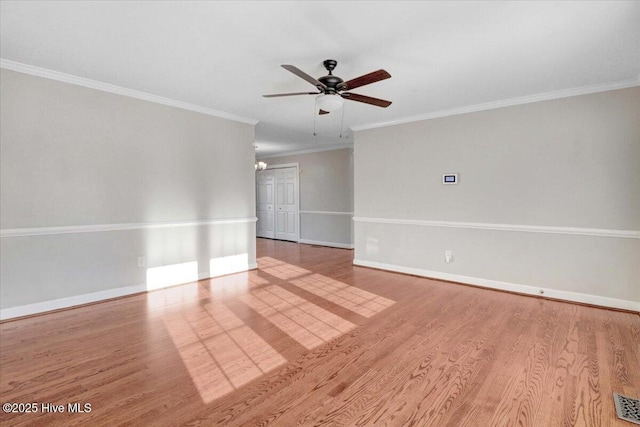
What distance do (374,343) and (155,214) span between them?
3223mm

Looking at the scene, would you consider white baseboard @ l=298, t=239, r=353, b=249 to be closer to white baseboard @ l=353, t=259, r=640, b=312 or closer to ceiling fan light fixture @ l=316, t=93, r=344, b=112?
white baseboard @ l=353, t=259, r=640, b=312

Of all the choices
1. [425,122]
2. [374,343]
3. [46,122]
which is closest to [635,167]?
[425,122]

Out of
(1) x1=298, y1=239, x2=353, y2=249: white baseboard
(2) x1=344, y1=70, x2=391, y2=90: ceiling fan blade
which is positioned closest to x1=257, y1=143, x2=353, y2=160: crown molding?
(1) x1=298, y1=239, x2=353, y2=249: white baseboard

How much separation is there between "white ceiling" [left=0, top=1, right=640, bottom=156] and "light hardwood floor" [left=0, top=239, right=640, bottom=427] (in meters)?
2.54

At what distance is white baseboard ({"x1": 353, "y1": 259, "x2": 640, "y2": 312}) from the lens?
346cm

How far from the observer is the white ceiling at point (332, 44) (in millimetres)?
2178

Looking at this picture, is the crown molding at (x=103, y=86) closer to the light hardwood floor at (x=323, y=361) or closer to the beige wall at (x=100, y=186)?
the beige wall at (x=100, y=186)

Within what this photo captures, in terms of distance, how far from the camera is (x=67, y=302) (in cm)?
341

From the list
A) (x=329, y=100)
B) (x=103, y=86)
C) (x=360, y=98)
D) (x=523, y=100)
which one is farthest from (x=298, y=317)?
(x=523, y=100)

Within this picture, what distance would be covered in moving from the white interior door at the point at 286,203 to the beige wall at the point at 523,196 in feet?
12.0

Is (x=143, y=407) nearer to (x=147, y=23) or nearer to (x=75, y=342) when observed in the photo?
(x=75, y=342)

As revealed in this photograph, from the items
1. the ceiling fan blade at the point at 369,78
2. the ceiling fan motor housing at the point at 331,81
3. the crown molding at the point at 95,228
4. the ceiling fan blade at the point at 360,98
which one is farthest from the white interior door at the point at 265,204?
the ceiling fan blade at the point at 369,78

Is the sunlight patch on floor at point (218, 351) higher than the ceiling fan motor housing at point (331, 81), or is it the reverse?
the ceiling fan motor housing at point (331, 81)

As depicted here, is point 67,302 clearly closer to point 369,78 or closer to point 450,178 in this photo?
point 369,78
